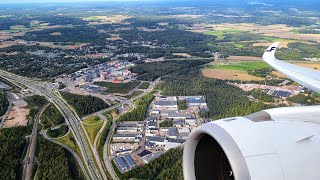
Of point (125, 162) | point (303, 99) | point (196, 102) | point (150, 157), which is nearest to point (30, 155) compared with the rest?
point (125, 162)

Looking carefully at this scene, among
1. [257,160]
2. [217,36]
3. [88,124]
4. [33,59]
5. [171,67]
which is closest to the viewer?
[257,160]

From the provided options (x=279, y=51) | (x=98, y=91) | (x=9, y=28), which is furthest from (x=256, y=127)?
(x=9, y=28)

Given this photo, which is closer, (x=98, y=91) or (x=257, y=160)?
(x=257, y=160)

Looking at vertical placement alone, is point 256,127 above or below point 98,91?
above

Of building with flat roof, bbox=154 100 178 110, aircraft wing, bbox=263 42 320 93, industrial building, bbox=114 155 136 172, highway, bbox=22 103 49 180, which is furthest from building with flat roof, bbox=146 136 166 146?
aircraft wing, bbox=263 42 320 93

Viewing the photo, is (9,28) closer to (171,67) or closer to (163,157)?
(171,67)

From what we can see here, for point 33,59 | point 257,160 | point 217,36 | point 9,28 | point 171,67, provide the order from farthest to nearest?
point 9,28, point 217,36, point 33,59, point 171,67, point 257,160

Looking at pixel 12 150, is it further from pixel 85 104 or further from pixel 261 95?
pixel 261 95
